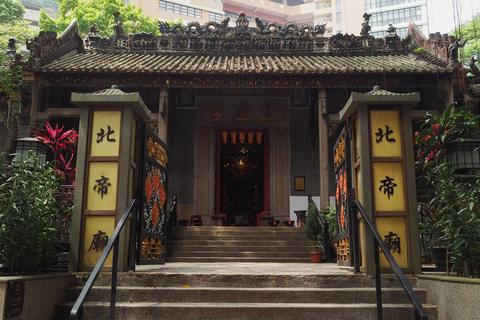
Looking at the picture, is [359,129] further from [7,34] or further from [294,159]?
[7,34]

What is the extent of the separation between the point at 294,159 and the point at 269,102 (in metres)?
1.98

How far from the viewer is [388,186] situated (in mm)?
5164

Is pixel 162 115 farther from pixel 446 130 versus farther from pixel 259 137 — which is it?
pixel 446 130

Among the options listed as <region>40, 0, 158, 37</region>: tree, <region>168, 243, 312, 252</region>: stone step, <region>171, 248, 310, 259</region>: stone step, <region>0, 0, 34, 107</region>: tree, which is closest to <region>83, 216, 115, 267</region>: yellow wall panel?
<region>171, 248, 310, 259</region>: stone step

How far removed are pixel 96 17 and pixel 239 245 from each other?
60.3 ft

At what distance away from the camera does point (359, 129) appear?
17.5ft

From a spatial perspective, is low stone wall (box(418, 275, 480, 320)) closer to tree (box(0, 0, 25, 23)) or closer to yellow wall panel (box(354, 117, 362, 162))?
yellow wall panel (box(354, 117, 362, 162))

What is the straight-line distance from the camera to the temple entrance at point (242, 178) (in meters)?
15.8

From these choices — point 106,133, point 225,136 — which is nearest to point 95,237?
point 106,133

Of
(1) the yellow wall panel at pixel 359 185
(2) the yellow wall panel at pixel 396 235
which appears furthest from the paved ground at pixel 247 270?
(1) the yellow wall panel at pixel 359 185

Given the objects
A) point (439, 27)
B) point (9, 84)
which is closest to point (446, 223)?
point (9, 84)

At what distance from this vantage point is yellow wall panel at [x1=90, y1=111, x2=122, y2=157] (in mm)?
5273

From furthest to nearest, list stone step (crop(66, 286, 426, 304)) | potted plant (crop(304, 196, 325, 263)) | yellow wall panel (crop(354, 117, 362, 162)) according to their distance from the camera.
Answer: potted plant (crop(304, 196, 325, 263))
yellow wall panel (crop(354, 117, 362, 162))
stone step (crop(66, 286, 426, 304))

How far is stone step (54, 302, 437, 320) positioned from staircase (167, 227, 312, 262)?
198 inches
